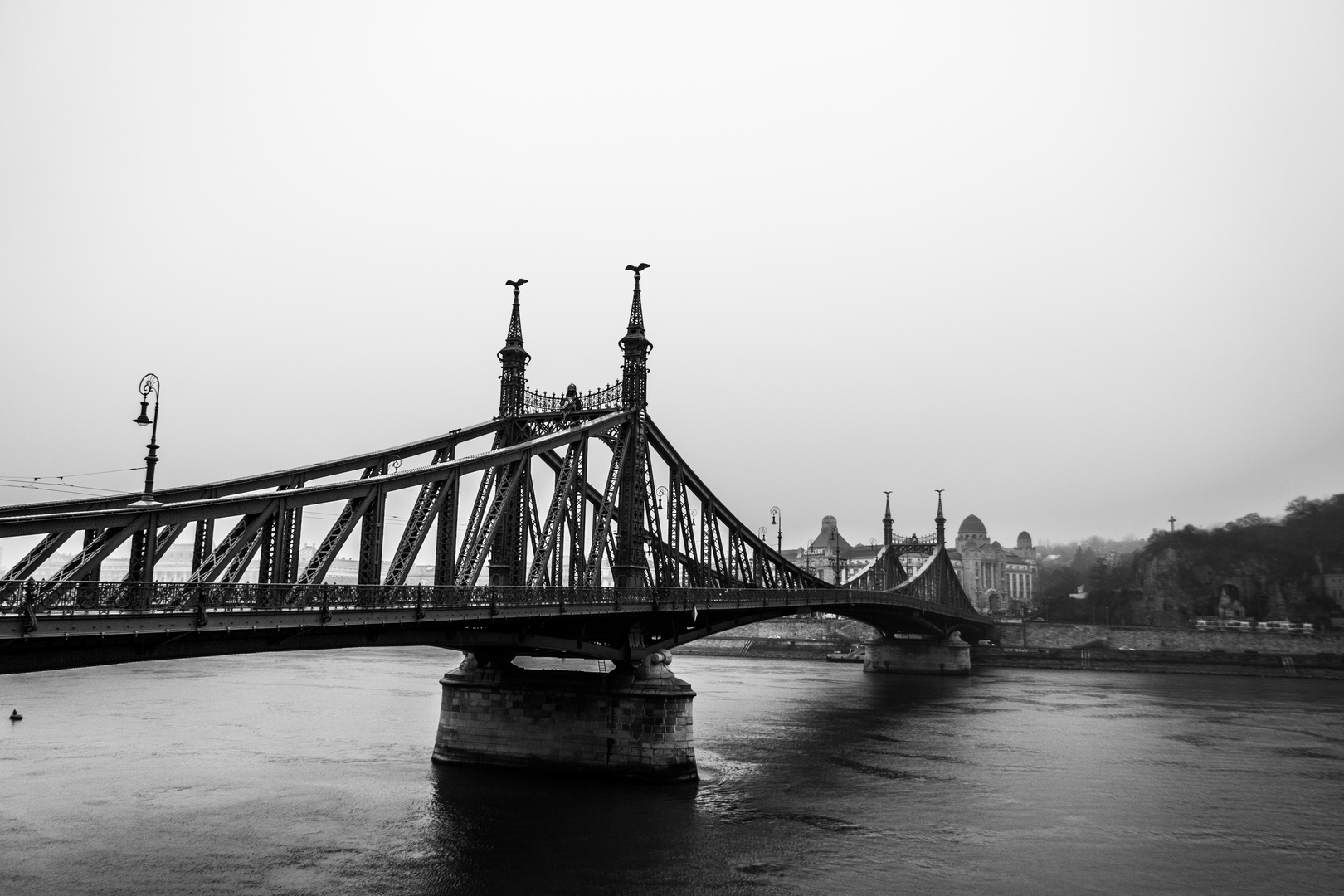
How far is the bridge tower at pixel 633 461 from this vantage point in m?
39.8

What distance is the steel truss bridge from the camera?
17.3 m

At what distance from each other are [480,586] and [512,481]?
180 inches

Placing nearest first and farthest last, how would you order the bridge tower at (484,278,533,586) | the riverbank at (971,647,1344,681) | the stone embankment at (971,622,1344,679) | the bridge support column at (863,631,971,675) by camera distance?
the bridge tower at (484,278,533,586) < the riverbank at (971,647,1344,681) < the stone embankment at (971,622,1344,679) < the bridge support column at (863,631,971,675)

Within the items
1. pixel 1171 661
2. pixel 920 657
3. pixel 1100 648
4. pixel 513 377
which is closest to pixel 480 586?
pixel 513 377

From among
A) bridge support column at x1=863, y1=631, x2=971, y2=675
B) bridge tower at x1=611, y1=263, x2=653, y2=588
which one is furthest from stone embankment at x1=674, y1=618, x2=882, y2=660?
bridge tower at x1=611, y1=263, x2=653, y2=588

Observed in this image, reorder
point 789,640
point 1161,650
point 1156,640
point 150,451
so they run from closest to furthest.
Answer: point 150,451, point 1161,650, point 1156,640, point 789,640

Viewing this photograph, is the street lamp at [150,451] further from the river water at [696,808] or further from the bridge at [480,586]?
the river water at [696,808]

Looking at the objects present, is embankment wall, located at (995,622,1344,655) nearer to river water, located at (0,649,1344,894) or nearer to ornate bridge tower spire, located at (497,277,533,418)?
river water, located at (0,649,1344,894)

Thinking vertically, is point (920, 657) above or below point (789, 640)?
below

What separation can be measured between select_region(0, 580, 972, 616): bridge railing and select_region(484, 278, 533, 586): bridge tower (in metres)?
3.56

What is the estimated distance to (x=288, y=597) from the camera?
829 inches

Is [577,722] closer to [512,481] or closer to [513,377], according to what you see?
[512,481]

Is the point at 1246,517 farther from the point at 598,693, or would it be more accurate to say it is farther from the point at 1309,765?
the point at 598,693

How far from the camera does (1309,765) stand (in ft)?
139
